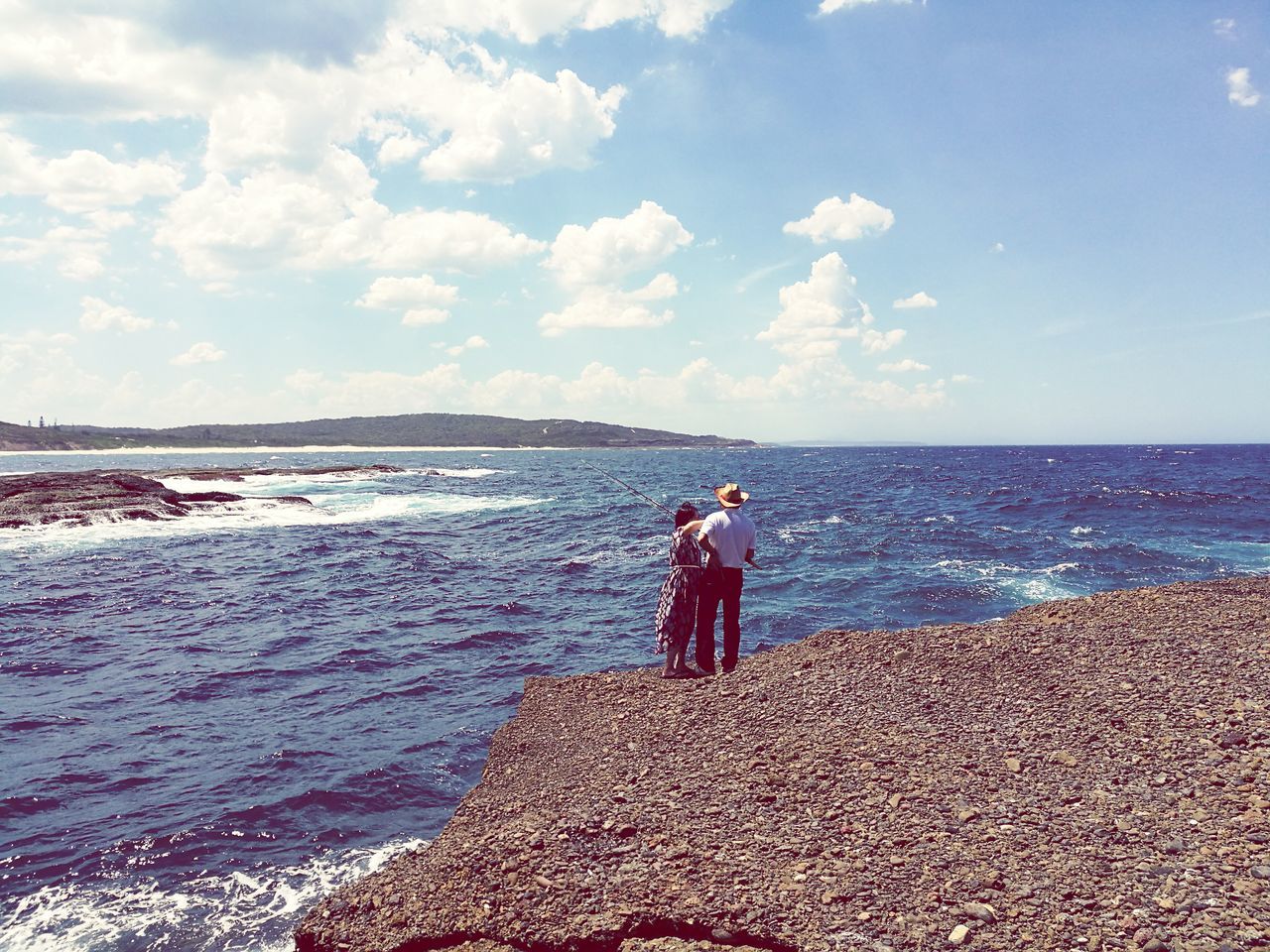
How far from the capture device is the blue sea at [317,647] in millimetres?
8000

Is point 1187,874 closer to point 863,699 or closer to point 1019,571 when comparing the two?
point 863,699

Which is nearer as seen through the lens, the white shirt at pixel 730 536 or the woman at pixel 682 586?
the white shirt at pixel 730 536

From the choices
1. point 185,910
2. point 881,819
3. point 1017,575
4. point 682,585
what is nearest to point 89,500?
point 185,910

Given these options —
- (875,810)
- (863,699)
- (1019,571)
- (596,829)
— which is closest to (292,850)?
(596,829)

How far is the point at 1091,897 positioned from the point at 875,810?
1.77 meters

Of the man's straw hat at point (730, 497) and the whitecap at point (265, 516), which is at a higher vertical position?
the man's straw hat at point (730, 497)

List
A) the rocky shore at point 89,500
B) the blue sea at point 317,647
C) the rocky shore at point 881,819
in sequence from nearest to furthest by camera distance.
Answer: the rocky shore at point 881,819
the blue sea at point 317,647
the rocky shore at point 89,500

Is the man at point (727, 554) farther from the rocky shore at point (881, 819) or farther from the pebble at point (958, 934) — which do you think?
the pebble at point (958, 934)

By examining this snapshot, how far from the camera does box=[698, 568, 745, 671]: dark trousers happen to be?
10.1m

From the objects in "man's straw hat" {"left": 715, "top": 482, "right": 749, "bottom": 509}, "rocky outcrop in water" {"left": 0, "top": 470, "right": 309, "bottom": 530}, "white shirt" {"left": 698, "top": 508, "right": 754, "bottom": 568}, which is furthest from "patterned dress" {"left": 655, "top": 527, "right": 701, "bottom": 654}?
"rocky outcrop in water" {"left": 0, "top": 470, "right": 309, "bottom": 530}

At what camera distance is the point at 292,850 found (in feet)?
27.0

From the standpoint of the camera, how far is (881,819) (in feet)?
20.5

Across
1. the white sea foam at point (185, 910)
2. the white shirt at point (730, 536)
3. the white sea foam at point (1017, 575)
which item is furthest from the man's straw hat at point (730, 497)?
the white sea foam at point (1017, 575)

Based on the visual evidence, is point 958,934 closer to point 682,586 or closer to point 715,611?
point 715,611
